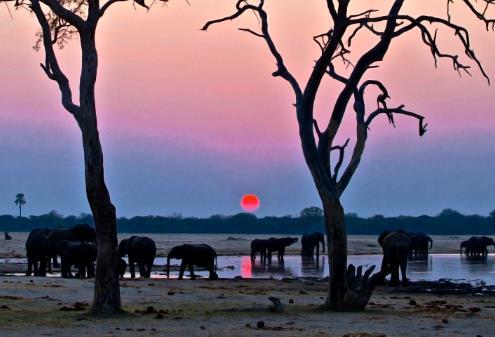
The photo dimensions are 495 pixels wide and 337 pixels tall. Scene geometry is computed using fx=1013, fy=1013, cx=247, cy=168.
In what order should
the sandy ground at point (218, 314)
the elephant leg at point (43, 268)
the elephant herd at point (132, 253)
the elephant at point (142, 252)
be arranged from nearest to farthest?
the sandy ground at point (218, 314)
the elephant herd at point (132, 253)
the elephant leg at point (43, 268)
the elephant at point (142, 252)

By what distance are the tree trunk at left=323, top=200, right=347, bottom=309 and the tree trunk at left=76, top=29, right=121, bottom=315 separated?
196 inches

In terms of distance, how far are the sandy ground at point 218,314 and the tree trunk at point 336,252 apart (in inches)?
24.6

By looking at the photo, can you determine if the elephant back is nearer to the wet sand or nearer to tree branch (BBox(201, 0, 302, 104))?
the wet sand

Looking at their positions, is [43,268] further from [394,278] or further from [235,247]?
[235,247]

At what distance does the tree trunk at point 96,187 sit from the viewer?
20.7 meters

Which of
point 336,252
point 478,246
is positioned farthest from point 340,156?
point 478,246

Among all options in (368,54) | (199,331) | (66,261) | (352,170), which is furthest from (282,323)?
(66,261)

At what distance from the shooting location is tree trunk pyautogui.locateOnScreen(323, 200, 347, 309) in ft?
74.7

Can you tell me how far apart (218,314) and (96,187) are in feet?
12.2

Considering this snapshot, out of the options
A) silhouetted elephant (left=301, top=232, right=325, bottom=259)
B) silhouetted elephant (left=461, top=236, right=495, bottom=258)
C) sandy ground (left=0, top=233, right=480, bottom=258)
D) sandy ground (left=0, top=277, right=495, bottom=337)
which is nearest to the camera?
sandy ground (left=0, top=277, right=495, bottom=337)

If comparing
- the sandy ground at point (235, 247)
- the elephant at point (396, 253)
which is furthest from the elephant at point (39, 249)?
the sandy ground at point (235, 247)

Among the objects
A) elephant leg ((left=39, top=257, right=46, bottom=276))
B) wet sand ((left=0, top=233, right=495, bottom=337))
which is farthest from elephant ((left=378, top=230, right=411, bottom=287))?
elephant leg ((left=39, top=257, right=46, bottom=276))

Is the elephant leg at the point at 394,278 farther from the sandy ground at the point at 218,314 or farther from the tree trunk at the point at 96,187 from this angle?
the tree trunk at the point at 96,187

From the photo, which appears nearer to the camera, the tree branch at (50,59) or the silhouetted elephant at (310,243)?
the tree branch at (50,59)
